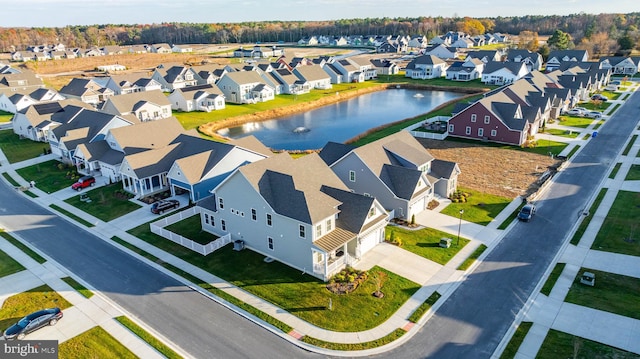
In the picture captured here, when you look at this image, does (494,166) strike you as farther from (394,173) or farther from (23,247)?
(23,247)

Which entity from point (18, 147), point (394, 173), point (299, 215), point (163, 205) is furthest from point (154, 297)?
point (18, 147)

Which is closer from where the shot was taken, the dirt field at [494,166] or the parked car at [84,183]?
the dirt field at [494,166]

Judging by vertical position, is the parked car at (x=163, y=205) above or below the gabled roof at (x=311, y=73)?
below

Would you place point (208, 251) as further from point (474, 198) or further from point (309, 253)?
point (474, 198)

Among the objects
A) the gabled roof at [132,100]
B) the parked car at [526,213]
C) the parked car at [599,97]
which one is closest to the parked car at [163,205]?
the parked car at [526,213]

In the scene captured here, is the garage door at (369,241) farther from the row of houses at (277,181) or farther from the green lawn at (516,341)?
the green lawn at (516,341)

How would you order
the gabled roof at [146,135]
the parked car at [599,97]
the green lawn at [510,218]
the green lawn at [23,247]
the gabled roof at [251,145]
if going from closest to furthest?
1. the green lawn at [23,247]
2. the green lawn at [510,218]
3. the gabled roof at [251,145]
4. the gabled roof at [146,135]
5. the parked car at [599,97]
